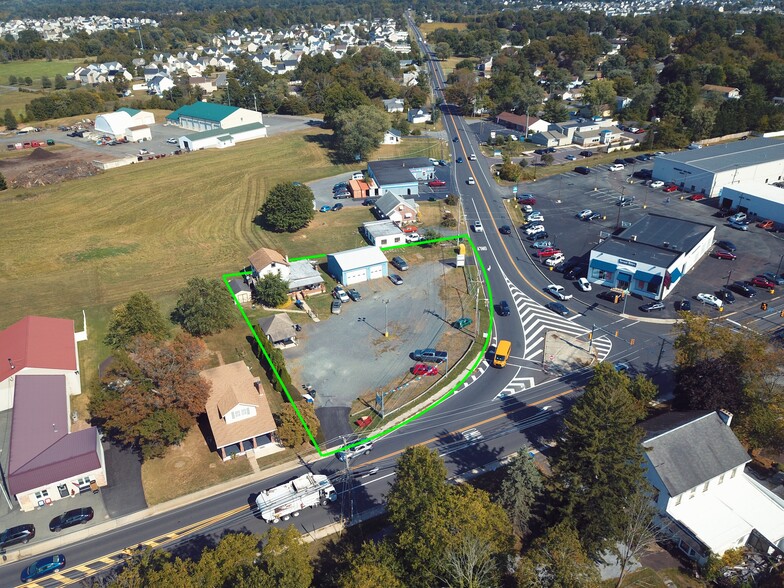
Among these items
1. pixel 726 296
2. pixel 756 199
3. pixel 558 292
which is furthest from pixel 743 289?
pixel 756 199

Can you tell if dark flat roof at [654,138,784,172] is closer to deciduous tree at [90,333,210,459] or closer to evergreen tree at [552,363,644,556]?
evergreen tree at [552,363,644,556]

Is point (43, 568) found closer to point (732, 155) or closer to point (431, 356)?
point (431, 356)

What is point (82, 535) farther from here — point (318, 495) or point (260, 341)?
point (260, 341)

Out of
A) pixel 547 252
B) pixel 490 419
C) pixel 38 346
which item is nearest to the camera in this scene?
pixel 490 419

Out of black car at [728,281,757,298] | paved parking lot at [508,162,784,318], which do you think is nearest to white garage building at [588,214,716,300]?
paved parking lot at [508,162,784,318]

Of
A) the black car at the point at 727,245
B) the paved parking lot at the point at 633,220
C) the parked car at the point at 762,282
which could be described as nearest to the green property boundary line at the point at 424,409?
the paved parking lot at the point at 633,220

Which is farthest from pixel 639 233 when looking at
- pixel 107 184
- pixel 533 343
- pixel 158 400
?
pixel 107 184

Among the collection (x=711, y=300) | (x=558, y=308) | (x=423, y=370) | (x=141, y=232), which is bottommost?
(x=141, y=232)
